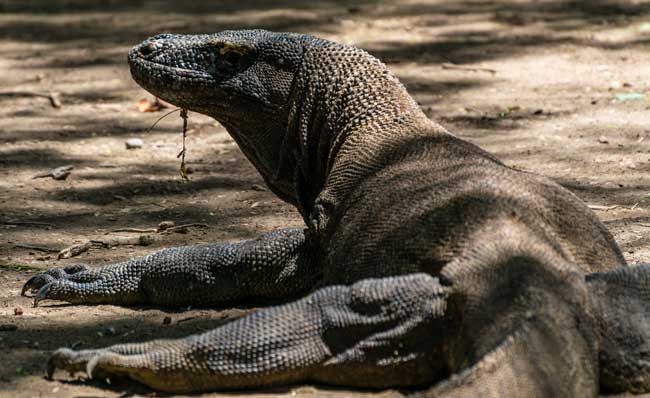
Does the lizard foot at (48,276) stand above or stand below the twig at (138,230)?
above

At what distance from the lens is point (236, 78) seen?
16.1 ft

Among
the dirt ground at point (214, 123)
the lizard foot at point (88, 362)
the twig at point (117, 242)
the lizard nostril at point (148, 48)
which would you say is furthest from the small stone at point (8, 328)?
the lizard nostril at point (148, 48)

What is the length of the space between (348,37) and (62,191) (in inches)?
158

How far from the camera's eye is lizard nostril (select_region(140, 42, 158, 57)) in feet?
16.5

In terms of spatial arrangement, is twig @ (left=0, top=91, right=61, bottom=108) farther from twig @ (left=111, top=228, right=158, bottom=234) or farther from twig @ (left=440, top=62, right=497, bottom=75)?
twig @ (left=440, top=62, right=497, bottom=75)

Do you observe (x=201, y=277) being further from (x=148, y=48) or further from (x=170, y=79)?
(x=148, y=48)

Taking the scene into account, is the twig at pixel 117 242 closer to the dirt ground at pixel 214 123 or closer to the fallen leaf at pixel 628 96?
the dirt ground at pixel 214 123

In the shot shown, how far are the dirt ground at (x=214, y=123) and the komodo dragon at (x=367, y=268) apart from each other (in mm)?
135

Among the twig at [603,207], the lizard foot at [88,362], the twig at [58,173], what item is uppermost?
the lizard foot at [88,362]

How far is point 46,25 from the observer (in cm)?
1072

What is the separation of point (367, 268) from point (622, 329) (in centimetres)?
93

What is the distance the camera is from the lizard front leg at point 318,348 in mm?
3430

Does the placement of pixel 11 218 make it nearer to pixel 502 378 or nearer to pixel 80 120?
pixel 80 120

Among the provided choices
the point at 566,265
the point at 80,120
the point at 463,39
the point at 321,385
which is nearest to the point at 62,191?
the point at 80,120
